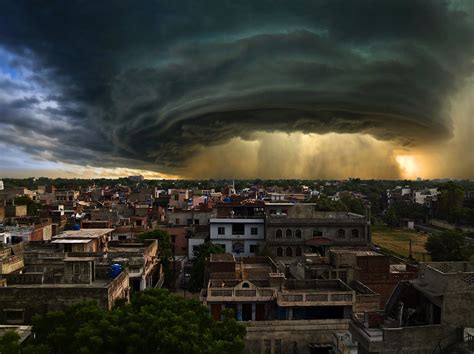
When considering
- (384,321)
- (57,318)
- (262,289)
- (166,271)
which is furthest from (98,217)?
(384,321)

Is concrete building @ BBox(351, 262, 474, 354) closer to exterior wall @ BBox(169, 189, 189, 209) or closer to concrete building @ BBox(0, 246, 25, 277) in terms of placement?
concrete building @ BBox(0, 246, 25, 277)

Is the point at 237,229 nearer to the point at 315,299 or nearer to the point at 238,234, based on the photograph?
the point at 238,234

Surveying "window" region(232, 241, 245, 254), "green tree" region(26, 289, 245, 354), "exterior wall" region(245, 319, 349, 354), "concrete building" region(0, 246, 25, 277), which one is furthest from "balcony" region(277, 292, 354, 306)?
"window" region(232, 241, 245, 254)

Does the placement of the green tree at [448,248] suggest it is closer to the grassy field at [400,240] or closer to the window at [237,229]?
the grassy field at [400,240]

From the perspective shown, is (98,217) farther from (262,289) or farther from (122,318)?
(122,318)

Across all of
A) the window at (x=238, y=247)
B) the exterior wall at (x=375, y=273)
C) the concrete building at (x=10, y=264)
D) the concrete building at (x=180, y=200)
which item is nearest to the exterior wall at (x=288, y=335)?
the exterior wall at (x=375, y=273)

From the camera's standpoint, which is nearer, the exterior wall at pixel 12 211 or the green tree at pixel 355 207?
the exterior wall at pixel 12 211

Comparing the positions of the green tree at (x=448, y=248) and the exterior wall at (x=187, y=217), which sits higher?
the exterior wall at (x=187, y=217)
